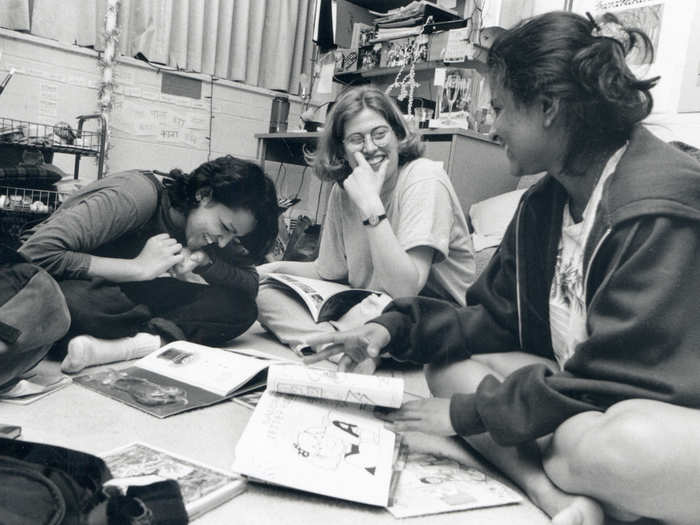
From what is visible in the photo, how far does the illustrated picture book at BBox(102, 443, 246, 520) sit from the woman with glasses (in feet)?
2.45

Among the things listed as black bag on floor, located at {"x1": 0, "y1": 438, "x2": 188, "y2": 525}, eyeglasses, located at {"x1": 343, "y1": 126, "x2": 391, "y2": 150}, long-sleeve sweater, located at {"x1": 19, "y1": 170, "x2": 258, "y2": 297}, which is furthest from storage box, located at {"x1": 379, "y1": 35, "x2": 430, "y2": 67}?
black bag on floor, located at {"x1": 0, "y1": 438, "x2": 188, "y2": 525}

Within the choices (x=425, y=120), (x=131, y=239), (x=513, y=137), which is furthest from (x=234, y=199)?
(x=425, y=120)

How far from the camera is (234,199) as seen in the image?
1.53m

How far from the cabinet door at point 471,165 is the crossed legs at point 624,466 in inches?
60.3

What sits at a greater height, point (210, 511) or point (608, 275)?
point (608, 275)

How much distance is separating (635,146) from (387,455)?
580 mm

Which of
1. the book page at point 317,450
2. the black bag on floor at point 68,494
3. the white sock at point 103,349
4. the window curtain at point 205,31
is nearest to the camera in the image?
the black bag on floor at point 68,494

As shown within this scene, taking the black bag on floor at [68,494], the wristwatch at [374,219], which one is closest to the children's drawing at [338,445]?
the black bag on floor at [68,494]

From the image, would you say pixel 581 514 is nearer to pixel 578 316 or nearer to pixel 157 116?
pixel 578 316

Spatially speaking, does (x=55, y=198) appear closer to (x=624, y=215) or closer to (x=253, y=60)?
(x=253, y=60)

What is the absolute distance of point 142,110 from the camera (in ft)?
10.5

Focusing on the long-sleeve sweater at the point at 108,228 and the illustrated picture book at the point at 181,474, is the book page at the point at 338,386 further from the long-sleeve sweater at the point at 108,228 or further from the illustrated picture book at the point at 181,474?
the long-sleeve sweater at the point at 108,228

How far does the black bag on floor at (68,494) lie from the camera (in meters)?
0.62

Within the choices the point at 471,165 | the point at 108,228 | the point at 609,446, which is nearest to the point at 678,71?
the point at 471,165
